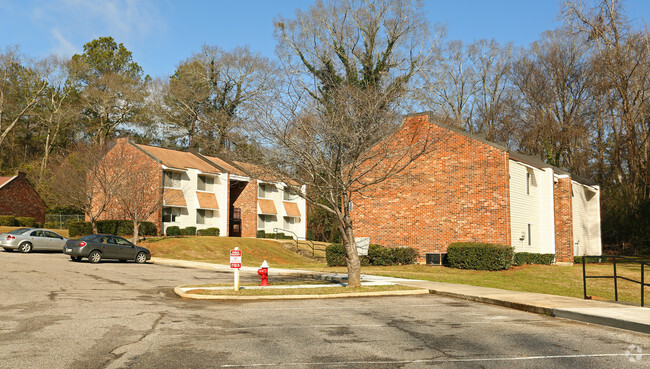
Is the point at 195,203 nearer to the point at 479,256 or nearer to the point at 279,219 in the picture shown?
the point at 279,219

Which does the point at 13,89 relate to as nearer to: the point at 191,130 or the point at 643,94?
the point at 191,130

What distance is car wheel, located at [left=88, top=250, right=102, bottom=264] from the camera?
88.4 ft

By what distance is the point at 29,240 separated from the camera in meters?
31.9

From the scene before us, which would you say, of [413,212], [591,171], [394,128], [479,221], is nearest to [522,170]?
[479,221]

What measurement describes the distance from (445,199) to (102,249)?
17762mm

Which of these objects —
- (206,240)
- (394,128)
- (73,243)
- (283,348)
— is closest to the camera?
(283,348)

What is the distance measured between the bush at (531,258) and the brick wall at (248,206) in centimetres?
2842

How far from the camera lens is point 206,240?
41312 millimetres

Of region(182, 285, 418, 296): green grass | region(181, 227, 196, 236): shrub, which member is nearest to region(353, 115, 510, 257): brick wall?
region(182, 285, 418, 296): green grass

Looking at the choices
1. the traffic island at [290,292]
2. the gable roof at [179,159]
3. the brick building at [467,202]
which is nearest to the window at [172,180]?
the gable roof at [179,159]

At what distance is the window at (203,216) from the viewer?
1918 inches

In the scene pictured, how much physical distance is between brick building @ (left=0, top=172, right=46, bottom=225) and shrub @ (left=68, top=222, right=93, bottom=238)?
1433 cm

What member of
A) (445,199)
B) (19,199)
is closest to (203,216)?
(19,199)

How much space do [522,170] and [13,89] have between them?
182 feet
